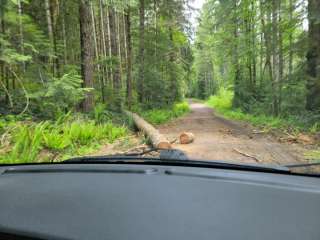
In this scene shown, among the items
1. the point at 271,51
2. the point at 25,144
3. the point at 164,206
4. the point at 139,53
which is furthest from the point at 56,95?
the point at 139,53

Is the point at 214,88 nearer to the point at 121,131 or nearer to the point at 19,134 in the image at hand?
the point at 121,131

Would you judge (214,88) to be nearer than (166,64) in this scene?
No

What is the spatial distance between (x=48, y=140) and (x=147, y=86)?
10813 mm

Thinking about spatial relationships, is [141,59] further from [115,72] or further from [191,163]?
[191,163]

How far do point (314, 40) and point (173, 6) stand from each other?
9933 millimetres

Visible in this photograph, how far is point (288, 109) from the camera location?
1086cm

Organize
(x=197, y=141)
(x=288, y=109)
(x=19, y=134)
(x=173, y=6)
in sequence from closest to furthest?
(x=19, y=134)
(x=197, y=141)
(x=288, y=109)
(x=173, y=6)

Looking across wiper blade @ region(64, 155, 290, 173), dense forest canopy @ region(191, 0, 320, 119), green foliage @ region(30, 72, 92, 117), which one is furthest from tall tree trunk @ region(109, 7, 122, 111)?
wiper blade @ region(64, 155, 290, 173)

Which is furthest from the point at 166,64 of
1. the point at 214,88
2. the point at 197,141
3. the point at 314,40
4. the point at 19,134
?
the point at 214,88

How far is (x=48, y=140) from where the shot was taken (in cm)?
534

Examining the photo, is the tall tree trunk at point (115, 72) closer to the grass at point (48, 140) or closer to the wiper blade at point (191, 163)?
the grass at point (48, 140)

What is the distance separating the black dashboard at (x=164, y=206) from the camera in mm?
871

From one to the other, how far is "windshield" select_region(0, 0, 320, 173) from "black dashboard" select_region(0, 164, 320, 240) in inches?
27.1

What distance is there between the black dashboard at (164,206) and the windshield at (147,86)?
0.69m
